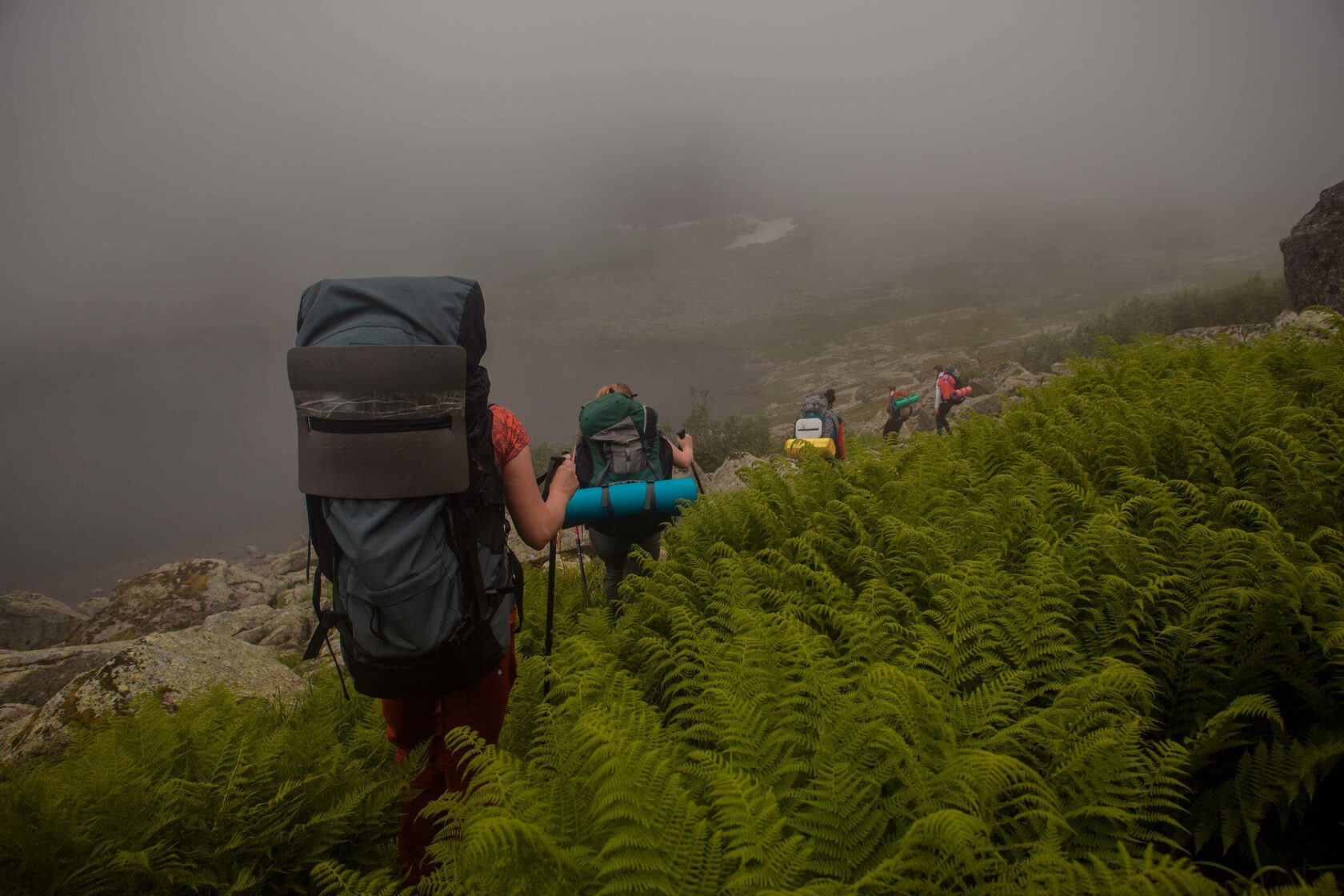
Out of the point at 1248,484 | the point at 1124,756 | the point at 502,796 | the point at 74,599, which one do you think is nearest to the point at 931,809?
the point at 1124,756

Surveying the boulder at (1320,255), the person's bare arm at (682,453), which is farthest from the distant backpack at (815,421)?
the boulder at (1320,255)

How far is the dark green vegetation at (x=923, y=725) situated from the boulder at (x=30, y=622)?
24230 mm

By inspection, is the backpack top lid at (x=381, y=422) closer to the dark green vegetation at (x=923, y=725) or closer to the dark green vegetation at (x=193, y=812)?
the dark green vegetation at (x=923, y=725)

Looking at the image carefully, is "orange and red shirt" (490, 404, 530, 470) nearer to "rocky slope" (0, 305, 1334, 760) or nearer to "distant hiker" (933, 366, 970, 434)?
"rocky slope" (0, 305, 1334, 760)

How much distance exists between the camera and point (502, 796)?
70.7 inches

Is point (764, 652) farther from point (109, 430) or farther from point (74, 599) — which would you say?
point (109, 430)

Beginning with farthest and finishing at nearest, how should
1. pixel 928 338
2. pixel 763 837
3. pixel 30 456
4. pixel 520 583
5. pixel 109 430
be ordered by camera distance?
pixel 109 430
pixel 30 456
pixel 928 338
pixel 520 583
pixel 763 837

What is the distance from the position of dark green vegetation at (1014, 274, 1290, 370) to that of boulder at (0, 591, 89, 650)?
34634mm

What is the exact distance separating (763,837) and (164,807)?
2.54 metres

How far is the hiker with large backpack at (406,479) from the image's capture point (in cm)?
230

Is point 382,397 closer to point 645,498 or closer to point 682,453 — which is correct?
point 645,498

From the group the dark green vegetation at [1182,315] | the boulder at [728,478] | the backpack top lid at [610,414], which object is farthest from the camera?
the dark green vegetation at [1182,315]

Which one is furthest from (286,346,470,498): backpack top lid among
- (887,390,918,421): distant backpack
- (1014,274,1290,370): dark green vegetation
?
(1014,274,1290,370): dark green vegetation

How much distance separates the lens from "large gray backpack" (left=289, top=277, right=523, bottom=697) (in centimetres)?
230
